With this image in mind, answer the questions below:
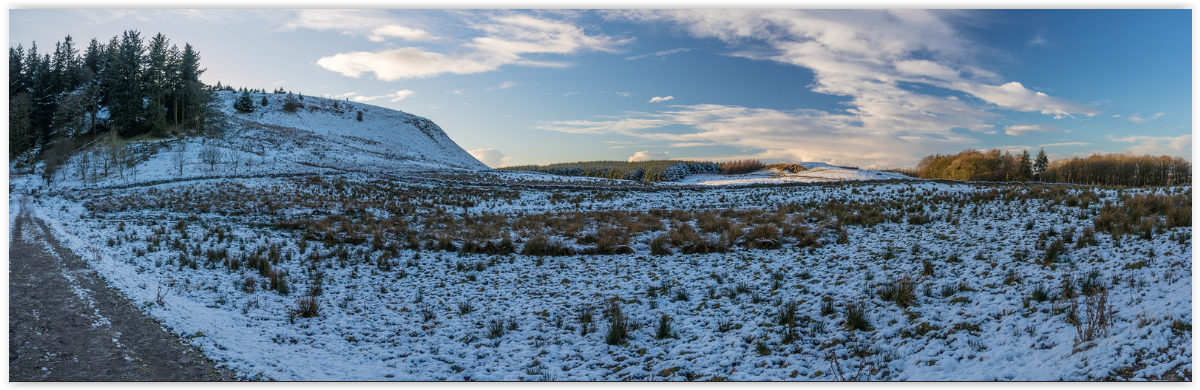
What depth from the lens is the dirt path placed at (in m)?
6.30

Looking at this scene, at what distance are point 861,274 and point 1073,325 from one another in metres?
4.61

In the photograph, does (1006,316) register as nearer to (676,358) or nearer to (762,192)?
(676,358)

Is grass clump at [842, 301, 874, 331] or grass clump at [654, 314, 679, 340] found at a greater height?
grass clump at [842, 301, 874, 331]

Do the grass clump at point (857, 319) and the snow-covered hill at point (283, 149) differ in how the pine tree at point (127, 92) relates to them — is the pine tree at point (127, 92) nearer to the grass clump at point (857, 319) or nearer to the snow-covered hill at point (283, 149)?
the snow-covered hill at point (283, 149)

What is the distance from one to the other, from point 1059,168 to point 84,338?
10012cm

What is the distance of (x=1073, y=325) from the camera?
21.7 ft

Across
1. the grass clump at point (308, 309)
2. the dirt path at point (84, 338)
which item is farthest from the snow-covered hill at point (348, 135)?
the grass clump at point (308, 309)

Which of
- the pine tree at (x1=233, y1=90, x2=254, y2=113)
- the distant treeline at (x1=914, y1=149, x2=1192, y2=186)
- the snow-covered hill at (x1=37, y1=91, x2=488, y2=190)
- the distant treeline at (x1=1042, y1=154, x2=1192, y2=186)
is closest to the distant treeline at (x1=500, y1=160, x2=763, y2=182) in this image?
the snow-covered hill at (x1=37, y1=91, x2=488, y2=190)

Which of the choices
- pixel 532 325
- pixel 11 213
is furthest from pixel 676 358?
pixel 11 213

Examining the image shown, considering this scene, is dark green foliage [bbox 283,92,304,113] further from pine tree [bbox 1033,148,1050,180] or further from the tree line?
pine tree [bbox 1033,148,1050,180]

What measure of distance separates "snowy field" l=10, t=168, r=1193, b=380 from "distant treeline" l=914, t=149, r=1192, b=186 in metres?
56.5

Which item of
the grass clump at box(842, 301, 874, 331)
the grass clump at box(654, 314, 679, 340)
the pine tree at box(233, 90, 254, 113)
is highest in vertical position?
the pine tree at box(233, 90, 254, 113)

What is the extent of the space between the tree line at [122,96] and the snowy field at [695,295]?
51211 millimetres

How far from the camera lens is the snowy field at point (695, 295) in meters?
6.71
